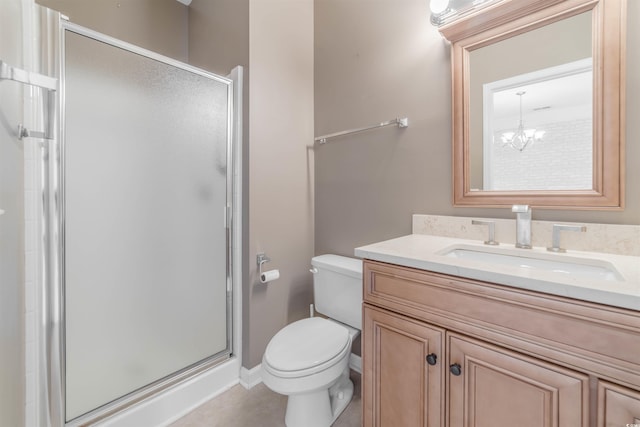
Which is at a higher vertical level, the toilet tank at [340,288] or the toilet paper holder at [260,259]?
the toilet paper holder at [260,259]

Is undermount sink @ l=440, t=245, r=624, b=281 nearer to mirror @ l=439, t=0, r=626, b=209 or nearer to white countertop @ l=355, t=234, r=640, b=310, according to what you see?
white countertop @ l=355, t=234, r=640, b=310

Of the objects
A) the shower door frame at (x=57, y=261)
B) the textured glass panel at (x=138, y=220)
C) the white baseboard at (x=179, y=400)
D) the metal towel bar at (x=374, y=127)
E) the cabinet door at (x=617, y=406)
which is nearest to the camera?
the cabinet door at (x=617, y=406)

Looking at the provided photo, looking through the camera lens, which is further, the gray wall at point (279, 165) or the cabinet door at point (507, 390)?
the gray wall at point (279, 165)

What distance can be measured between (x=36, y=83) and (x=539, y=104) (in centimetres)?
180

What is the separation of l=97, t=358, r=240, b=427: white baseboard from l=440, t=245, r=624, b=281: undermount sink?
141 centimetres

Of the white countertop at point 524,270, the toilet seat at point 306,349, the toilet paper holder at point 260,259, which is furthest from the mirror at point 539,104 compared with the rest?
the toilet paper holder at point 260,259

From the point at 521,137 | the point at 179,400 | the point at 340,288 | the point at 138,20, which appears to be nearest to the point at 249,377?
the point at 179,400

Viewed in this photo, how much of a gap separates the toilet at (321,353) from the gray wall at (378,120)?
0.96ft

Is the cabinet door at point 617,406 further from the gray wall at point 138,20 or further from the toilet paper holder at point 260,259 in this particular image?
the gray wall at point 138,20

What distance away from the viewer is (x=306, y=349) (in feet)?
4.13

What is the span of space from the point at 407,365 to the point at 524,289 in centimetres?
47

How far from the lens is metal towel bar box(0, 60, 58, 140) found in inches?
32.4

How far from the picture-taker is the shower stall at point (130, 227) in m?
1.05

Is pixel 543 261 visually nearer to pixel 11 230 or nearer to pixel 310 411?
pixel 310 411
